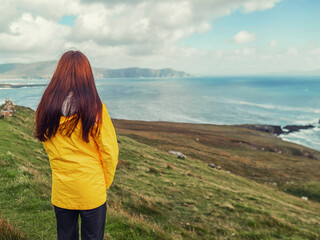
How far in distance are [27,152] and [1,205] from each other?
7547 mm

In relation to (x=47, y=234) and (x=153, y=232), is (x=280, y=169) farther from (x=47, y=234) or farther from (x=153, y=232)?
(x=47, y=234)

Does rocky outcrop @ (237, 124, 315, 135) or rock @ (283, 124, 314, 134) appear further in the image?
rock @ (283, 124, 314, 134)

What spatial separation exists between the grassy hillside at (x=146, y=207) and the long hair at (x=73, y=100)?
3376 mm

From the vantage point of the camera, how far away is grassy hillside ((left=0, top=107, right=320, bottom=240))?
5.77m

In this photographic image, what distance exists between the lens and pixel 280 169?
33.4 meters

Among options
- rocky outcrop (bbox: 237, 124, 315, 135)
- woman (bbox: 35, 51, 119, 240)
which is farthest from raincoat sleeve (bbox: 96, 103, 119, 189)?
rocky outcrop (bbox: 237, 124, 315, 135)

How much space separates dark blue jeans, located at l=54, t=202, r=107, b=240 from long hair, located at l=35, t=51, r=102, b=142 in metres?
1.09

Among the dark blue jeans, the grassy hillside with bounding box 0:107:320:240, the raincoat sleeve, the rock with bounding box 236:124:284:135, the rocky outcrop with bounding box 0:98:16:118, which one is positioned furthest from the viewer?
the rock with bounding box 236:124:284:135

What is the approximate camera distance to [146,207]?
9.02m

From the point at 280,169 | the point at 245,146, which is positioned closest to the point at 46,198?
the point at 280,169

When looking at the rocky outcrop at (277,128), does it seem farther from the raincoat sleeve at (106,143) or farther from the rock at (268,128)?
the raincoat sleeve at (106,143)

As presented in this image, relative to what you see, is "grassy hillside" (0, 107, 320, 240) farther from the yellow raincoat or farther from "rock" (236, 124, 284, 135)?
"rock" (236, 124, 284, 135)

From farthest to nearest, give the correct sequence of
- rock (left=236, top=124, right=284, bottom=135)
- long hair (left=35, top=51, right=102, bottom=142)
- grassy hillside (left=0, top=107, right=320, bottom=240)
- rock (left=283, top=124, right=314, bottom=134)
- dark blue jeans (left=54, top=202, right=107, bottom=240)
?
rock (left=283, top=124, right=314, bottom=134) < rock (left=236, top=124, right=284, bottom=135) < grassy hillside (left=0, top=107, right=320, bottom=240) < dark blue jeans (left=54, top=202, right=107, bottom=240) < long hair (left=35, top=51, right=102, bottom=142)

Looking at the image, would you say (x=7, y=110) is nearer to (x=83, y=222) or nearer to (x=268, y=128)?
(x=83, y=222)
